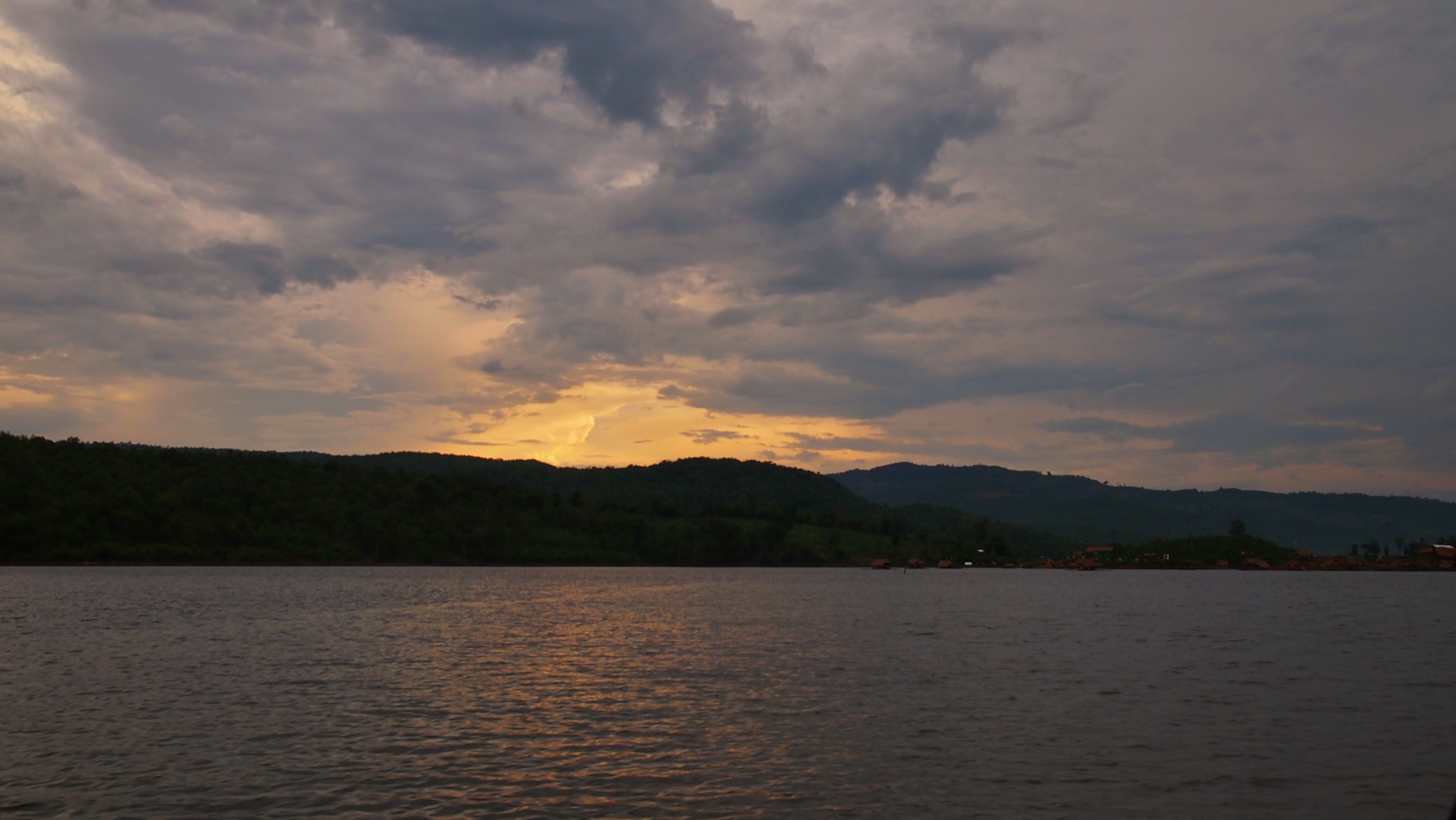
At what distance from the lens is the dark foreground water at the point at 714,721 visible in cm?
2767

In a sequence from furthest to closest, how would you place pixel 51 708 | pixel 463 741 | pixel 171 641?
pixel 171 641, pixel 51 708, pixel 463 741

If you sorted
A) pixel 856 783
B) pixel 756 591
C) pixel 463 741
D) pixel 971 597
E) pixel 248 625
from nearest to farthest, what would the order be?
pixel 856 783 → pixel 463 741 → pixel 248 625 → pixel 971 597 → pixel 756 591

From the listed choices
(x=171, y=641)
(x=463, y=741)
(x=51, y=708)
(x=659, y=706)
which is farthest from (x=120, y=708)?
(x=171, y=641)

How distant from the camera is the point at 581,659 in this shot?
203ft

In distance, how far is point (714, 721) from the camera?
3938 centimetres

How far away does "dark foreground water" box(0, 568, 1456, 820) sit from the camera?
2767 centimetres

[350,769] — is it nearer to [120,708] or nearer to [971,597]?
[120,708]

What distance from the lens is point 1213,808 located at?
27.1 meters

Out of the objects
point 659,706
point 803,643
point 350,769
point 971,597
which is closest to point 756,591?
point 971,597

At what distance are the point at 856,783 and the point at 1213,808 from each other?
10072mm

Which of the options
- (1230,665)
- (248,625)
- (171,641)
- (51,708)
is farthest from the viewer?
(248,625)

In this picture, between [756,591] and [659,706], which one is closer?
[659,706]

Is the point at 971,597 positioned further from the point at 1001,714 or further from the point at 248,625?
the point at 1001,714

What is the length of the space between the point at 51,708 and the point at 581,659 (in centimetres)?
2878
